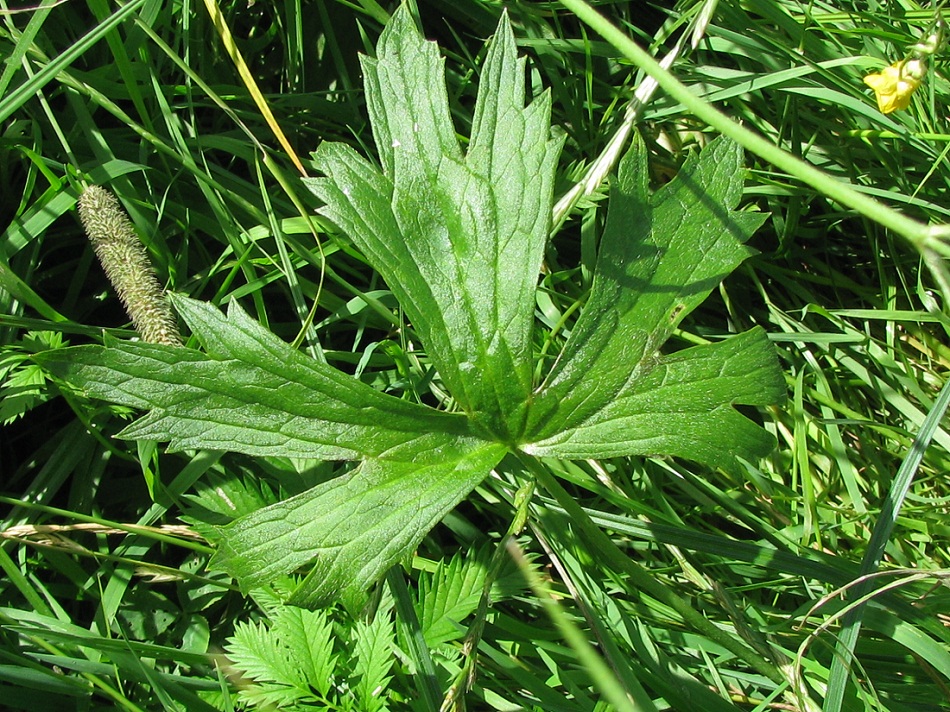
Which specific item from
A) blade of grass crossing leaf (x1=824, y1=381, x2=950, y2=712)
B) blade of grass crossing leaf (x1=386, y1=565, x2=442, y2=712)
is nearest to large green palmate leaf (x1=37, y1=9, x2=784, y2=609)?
blade of grass crossing leaf (x1=386, y1=565, x2=442, y2=712)

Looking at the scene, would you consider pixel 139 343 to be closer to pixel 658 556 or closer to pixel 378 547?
pixel 378 547

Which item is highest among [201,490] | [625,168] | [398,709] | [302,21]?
[302,21]

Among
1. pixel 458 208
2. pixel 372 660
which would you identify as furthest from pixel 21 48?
pixel 372 660

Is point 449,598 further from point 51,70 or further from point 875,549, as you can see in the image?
point 51,70

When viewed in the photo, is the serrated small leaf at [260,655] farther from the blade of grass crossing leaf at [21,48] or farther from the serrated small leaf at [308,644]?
the blade of grass crossing leaf at [21,48]

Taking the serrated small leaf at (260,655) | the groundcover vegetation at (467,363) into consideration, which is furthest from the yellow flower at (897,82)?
the serrated small leaf at (260,655)

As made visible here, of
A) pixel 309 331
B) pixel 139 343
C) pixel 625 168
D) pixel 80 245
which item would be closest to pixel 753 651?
pixel 625 168

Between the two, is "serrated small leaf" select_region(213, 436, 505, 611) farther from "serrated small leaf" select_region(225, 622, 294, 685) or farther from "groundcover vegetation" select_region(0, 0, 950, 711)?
"serrated small leaf" select_region(225, 622, 294, 685)
